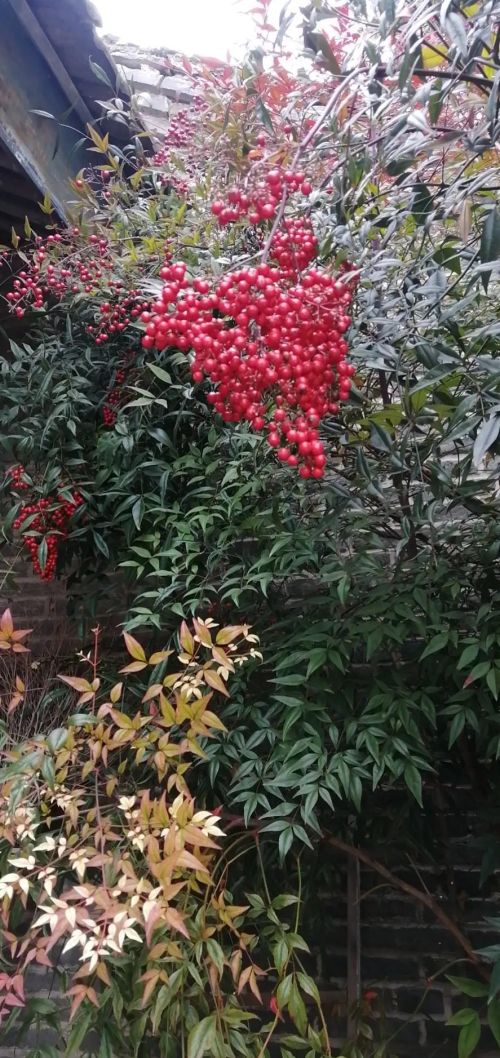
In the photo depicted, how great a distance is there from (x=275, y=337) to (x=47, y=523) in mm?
1086

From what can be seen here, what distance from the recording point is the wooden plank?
1662mm

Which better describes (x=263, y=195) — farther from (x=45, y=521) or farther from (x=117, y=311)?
(x=45, y=521)

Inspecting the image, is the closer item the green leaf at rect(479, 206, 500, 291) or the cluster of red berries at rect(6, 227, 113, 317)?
the green leaf at rect(479, 206, 500, 291)

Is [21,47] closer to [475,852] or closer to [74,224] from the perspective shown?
[74,224]

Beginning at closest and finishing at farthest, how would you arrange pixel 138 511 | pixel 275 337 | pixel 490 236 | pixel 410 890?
pixel 490 236, pixel 275 337, pixel 410 890, pixel 138 511

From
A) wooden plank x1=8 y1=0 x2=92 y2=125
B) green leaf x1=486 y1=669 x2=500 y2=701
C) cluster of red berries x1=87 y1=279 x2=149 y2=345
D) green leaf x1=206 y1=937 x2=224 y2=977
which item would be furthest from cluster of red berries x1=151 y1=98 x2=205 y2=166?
green leaf x1=206 y1=937 x2=224 y2=977

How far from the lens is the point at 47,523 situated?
1.96 m

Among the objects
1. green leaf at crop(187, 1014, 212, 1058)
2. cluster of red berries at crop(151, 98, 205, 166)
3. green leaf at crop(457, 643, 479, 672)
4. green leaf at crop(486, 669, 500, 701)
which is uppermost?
cluster of red berries at crop(151, 98, 205, 166)

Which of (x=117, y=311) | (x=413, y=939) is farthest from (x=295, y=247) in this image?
(x=413, y=939)

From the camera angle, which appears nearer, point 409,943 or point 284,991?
point 284,991

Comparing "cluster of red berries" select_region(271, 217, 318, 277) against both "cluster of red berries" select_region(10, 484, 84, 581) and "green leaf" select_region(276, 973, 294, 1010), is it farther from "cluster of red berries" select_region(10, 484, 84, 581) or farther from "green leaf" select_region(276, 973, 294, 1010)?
"green leaf" select_region(276, 973, 294, 1010)

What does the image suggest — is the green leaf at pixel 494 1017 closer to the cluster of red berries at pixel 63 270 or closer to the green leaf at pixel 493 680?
the green leaf at pixel 493 680

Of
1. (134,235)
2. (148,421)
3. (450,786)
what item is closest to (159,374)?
(148,421)

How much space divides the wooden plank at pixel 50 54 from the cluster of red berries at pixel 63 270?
321 millimetres
